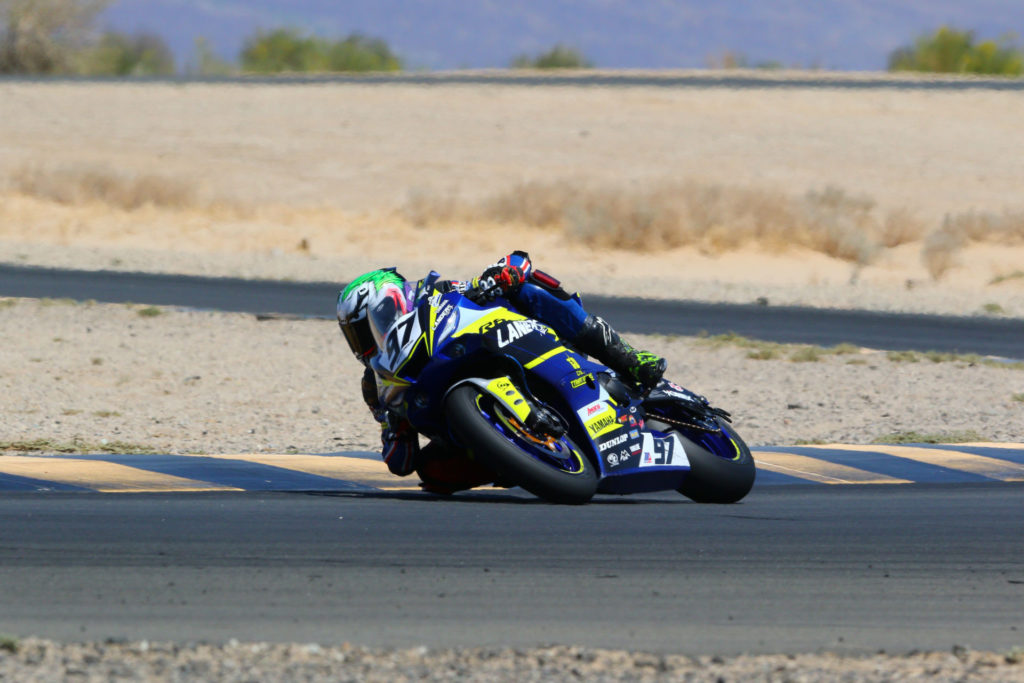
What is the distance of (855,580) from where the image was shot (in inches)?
235

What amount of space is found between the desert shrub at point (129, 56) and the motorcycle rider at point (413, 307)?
53506 mm

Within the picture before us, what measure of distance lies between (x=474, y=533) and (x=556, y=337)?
4.39 ft

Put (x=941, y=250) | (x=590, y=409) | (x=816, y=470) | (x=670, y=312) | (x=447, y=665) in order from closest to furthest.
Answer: (x=447, y=665) < (x=590, y=409) < (x=816, y=470) < (x=670, y=312) < (x=941, y=250)

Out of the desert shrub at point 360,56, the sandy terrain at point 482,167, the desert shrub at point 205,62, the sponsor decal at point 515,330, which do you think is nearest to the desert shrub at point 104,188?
A: the sandy terrain at point 482,167

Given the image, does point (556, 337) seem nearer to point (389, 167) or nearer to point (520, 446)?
point (520, 446)

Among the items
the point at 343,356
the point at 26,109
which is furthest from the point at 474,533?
the point at 26,109

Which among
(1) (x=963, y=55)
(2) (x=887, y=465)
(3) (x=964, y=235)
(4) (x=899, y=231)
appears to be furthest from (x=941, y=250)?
(1) (x=963, y=55)

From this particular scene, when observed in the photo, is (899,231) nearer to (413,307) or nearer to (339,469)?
(339,469)

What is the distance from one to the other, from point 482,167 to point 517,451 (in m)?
32.9

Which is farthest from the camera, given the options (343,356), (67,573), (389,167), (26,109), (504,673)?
(26,109)

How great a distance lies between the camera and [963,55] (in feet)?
211

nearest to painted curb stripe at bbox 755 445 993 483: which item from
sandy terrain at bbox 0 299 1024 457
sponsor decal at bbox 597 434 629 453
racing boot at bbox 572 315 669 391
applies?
sandy terrain at bbox 0 299 1024 457

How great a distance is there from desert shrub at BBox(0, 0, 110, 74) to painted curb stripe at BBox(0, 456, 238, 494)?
51508mm

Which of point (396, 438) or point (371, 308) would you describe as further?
point (396, 438)
